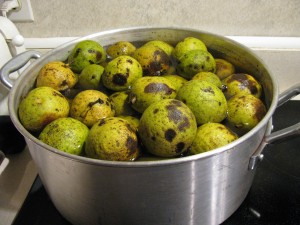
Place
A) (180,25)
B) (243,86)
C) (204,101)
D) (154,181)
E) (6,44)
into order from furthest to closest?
(180,25) < (6,44) < (243,86) < (204,101) < (154,181)

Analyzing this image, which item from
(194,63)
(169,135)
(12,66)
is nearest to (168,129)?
(169,135)

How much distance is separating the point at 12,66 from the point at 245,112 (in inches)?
19.4

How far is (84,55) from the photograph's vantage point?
766mm

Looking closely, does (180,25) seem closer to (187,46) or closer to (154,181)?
(187,46)

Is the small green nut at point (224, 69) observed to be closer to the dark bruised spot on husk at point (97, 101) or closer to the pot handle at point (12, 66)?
the dark bruised spot on husk at point (97, 101)

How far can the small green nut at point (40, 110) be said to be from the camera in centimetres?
63

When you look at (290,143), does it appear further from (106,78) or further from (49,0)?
(49,0)

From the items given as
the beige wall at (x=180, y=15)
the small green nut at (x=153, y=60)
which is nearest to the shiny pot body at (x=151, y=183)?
the small green nut at (x=153, y=60)

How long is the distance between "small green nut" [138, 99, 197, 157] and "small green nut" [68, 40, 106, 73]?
267 millimetres

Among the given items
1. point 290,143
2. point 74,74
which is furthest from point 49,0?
point 290,143

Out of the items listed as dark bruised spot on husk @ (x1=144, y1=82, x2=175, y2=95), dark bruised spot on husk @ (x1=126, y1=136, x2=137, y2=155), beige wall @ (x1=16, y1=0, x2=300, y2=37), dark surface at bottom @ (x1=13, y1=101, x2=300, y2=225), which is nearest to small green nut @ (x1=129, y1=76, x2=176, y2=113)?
dark bruised spot on husk @ (x1=144, y1=82, x2=175, y2=95)

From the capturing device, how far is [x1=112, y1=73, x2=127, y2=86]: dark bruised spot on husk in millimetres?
706

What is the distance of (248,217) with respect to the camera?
693 mm

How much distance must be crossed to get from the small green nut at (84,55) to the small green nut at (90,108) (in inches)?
5.1
